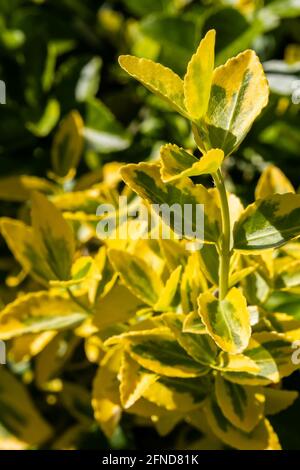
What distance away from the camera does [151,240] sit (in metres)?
0.94

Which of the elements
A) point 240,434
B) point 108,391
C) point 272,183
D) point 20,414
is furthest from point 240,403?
point 20,414

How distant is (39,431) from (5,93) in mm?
552

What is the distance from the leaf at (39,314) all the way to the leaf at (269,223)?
27cm

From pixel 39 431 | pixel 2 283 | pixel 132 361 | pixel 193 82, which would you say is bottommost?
pixel 39 431

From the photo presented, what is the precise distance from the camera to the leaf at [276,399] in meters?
0.90

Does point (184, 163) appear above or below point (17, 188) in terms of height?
above

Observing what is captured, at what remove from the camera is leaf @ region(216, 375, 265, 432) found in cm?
86

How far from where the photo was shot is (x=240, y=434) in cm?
90

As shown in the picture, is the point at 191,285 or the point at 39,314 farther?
the point at 39,314

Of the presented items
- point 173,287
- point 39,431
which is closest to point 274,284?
point 173,287

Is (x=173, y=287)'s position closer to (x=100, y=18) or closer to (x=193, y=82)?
(x=193, y=82)

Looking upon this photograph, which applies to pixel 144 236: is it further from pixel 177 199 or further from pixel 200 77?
pixel 200 77

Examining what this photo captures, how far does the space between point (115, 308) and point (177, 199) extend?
206mm

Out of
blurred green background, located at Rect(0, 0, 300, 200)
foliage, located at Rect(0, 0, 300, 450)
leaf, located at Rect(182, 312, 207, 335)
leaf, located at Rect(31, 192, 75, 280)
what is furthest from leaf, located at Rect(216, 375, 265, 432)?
blurred green background, located at Rect(0, 0, 300, 200)
